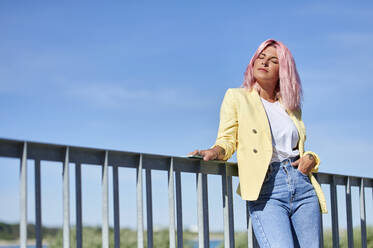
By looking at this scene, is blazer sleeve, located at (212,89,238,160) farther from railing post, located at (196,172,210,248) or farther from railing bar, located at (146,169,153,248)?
railing bar, located at (146,169,153,248)

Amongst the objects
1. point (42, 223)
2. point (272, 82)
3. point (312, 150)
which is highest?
point (272, 82)

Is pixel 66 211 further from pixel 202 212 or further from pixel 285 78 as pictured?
pixel 285 78

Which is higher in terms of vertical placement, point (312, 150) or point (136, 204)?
point (312, 150)

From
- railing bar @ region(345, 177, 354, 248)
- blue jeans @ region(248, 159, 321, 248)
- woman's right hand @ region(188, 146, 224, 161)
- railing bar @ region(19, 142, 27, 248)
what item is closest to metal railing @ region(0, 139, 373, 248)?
railing bar @ region(19, 142, 27, 248)

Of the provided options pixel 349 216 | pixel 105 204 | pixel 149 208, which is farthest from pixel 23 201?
pixel 349 216

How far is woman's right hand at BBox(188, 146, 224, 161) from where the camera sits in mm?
2896

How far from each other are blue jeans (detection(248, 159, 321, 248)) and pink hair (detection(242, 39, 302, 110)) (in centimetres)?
38

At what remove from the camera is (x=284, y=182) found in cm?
290

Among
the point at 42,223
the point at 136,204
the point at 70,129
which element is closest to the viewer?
the point at 42,223

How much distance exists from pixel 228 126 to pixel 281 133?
273 millimetres

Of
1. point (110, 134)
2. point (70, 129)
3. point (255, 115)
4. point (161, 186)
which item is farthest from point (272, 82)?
point (110, 134)

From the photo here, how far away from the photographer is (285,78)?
10.5 feet

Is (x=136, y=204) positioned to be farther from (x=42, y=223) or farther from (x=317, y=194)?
(x=317, y=194)

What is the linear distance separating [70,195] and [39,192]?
0.46 ft
